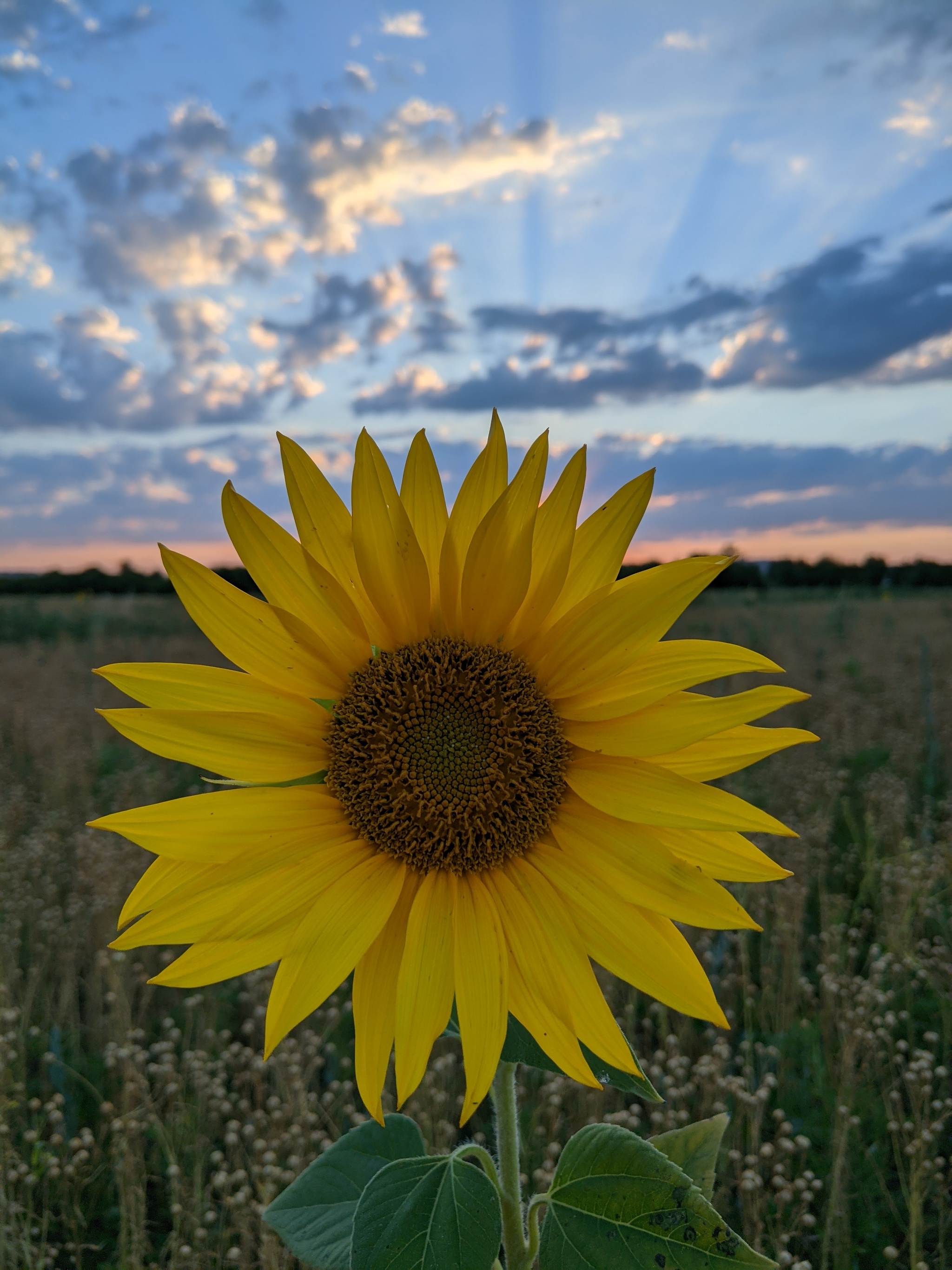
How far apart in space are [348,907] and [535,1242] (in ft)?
2.41

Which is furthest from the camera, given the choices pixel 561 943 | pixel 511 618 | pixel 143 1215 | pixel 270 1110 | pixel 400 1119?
pixel 270 1110

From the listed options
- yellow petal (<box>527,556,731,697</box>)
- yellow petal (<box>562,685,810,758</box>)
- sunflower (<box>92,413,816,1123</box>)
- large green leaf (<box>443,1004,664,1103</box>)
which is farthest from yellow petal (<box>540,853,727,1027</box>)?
yellow petal (<box>527,556,731,697</box>)

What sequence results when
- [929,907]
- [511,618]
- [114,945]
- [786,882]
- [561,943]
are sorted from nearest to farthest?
[114,945], [561,943], [511,618], [929,907], [786,882]

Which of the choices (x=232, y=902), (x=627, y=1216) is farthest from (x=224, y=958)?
(x=627, y=1216)

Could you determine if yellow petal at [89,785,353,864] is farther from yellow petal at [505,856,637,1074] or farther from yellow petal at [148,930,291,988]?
yellow petal at [505,856,637,1074]

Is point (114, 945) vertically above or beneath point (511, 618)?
beneath

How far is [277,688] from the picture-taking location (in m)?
1.41

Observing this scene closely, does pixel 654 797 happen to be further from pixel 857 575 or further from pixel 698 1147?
pixel 857 575

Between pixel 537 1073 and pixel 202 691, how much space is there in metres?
2.71

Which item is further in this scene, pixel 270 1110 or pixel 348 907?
pixel 270 1110

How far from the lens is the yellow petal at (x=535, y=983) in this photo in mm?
1188

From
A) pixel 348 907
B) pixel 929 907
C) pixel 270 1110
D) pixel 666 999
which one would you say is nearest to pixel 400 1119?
pixel 348 907

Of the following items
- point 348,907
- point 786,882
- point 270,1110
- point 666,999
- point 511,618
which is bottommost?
point 270,1110

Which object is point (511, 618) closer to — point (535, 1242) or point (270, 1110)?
point (535, 1242)
